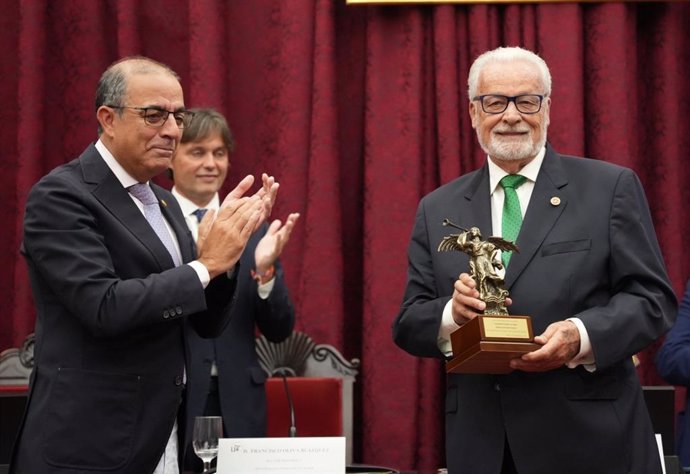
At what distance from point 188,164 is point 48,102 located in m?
1.33

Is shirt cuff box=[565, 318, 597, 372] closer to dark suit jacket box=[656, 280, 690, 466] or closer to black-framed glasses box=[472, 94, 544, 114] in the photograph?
black-framed glasses box=[472, 94, 544, 114]

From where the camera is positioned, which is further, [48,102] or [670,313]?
[48,102]

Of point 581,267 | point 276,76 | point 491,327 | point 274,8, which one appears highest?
point 274,8

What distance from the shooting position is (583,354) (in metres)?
2.21

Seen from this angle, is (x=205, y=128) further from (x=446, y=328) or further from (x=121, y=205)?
(x=446, y=328)

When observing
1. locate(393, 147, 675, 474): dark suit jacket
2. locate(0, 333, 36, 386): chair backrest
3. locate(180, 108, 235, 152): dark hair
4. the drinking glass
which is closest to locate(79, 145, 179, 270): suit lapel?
the drinking glass

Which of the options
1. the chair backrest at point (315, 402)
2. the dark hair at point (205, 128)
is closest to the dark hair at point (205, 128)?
the dark hair at point (205, 128)

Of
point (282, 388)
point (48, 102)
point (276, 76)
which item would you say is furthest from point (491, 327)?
point (48, 102)

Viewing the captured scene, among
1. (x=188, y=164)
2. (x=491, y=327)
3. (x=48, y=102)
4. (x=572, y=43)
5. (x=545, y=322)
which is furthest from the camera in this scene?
(x=48, y=102)

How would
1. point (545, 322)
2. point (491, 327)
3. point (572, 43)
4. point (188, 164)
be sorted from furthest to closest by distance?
point (572, 43), point (188, 164), point (545, 322), point (491, 327)

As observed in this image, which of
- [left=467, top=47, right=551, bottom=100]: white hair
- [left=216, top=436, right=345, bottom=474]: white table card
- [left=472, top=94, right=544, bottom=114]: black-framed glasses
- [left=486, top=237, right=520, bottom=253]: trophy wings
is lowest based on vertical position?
[left=216, top=436, right=345, bottom=474]: white table card

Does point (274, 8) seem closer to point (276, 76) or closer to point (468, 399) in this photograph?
point (276, 76)

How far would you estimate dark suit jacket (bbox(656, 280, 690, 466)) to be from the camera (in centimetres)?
354

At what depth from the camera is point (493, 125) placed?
2592mm
